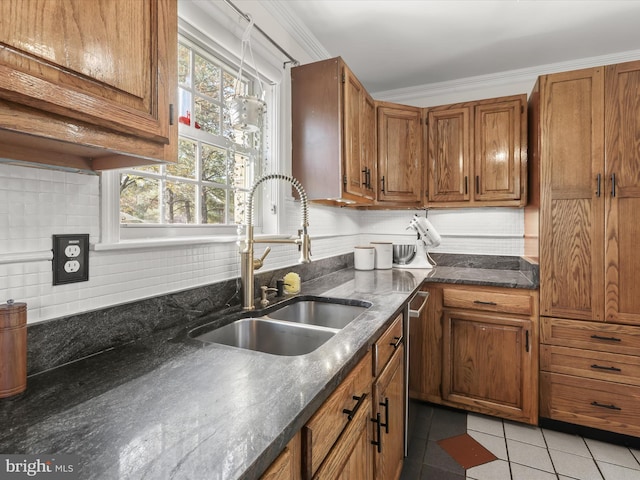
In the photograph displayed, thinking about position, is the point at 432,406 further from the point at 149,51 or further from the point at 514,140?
the point at 149,51

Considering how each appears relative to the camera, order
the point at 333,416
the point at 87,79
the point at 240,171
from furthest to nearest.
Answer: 1. the point at 240,171
2. the point at 333,416
3. the point at 87,79

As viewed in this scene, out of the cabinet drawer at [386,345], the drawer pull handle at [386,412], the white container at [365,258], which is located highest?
the white container at [365,258]

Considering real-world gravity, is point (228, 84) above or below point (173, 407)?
above

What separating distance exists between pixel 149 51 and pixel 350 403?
1.00 meters

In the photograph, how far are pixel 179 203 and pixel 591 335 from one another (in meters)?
2.38

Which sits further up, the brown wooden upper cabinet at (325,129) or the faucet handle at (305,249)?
the brown wooden upper cabinet at (325,129)

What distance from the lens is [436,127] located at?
2.75m

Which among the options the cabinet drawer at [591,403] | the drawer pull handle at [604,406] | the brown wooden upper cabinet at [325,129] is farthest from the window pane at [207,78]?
the drawer pull handle at [604,406]

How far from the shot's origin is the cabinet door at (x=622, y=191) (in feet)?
6.40

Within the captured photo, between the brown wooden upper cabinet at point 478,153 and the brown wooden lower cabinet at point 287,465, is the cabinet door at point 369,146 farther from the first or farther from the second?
the brown wooden lower cabinet at point 287,465

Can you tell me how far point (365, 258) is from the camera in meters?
2.73

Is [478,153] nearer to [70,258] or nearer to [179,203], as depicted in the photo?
[179,203]

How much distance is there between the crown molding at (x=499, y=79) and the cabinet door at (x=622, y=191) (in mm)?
804

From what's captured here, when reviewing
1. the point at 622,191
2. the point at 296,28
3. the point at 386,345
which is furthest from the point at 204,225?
the point at 622,191
